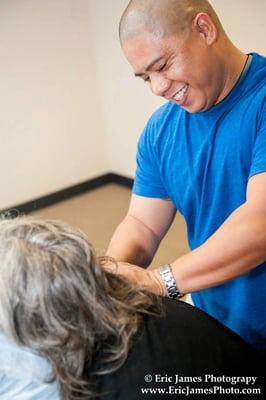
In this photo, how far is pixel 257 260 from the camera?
1084mm

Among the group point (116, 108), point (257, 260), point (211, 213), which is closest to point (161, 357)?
point (257, 260)

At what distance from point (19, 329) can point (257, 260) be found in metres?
0.57

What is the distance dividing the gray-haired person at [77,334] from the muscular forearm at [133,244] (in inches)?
15.8

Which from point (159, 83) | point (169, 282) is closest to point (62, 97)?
point (159, 83)

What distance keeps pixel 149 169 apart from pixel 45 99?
2792mm

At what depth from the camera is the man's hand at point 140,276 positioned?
1004mm

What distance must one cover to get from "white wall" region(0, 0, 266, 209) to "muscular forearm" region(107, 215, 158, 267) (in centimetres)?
232

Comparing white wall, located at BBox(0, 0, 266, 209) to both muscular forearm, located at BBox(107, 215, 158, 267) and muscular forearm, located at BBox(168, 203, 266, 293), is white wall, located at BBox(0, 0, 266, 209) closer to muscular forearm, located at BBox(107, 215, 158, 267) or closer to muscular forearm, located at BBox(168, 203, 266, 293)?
muscular forearm, located at BBox(107, 215, 158, 267)

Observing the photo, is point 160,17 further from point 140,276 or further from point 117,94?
point 117,94

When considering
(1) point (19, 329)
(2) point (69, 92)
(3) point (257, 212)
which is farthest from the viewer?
(2) point (69, 92)

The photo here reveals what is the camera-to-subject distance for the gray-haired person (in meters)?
0.78

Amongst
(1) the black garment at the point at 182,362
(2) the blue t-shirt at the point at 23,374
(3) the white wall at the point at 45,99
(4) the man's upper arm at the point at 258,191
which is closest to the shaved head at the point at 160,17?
(4) the man's upper arm at the point at 258,191

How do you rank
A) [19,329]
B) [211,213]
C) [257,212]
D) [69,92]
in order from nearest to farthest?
[19,329], [257,212], [211,213], [69,92]

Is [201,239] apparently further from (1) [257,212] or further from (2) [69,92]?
(2) [69,92]
